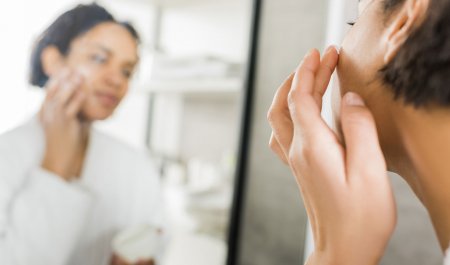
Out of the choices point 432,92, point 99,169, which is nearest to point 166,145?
point 99,169

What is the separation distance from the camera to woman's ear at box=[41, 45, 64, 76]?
626mm

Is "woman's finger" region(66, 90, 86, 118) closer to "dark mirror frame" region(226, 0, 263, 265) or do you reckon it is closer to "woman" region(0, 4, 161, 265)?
"woman" region(0, 4, 161, 265)

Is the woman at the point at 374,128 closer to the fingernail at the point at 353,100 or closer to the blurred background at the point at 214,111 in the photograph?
the fingernail at the point at 353,100

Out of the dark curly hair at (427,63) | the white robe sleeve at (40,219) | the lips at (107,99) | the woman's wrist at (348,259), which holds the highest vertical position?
the dark curly hair at (427,63)

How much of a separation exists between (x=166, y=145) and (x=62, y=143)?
0.73 ft

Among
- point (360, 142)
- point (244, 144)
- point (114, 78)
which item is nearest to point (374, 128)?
point (360, 142)

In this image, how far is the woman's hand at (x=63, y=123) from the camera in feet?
2.07

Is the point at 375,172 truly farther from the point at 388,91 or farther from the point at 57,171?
the point at 57,171

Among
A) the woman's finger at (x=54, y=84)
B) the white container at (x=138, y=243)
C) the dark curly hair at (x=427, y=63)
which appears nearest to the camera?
the dark curly hair at (x=427, y=63)

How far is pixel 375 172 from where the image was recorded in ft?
1.42

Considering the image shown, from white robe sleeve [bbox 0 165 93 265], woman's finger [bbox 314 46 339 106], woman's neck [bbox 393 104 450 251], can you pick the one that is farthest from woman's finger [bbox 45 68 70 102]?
woman's neck [bbox 393 104 450 251]

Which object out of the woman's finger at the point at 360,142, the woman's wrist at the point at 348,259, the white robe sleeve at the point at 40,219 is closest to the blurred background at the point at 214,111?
the white robe sleeve at the point at 40,219

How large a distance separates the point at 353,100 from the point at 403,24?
106 millimetres

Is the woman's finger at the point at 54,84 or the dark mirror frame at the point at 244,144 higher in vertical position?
the woman's finger at the point at 54,84
